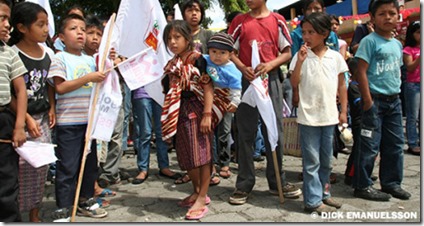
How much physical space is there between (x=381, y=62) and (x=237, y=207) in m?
1.82

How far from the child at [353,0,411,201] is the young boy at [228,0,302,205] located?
66 cm

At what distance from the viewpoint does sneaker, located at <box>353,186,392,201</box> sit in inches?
140

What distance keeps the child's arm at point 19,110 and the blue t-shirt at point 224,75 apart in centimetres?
144

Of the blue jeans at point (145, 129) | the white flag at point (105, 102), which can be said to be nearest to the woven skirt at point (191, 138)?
the white flag at point (105, 102)

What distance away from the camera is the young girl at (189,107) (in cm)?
331

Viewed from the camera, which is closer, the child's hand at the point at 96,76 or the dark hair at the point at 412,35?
the child's hand at the point at 96,76

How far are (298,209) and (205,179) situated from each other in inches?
33.2

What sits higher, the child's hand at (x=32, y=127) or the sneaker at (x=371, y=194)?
the child's hand at (x=32, y=127)

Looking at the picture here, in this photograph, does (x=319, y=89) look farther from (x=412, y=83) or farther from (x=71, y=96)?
(x=412, y=83)

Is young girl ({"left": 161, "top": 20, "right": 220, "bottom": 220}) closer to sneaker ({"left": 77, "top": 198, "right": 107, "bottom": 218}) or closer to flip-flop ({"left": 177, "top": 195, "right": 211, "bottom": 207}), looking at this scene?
flip-flop ({"left": 177, "top": 195, "right": 211, "bottom": 207})

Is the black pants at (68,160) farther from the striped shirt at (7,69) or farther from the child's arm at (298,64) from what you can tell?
the child's arm at (298,64)

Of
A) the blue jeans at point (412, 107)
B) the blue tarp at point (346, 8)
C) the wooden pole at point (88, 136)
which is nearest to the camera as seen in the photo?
the wooden pole at point (88, 136)

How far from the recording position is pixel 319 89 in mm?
3289

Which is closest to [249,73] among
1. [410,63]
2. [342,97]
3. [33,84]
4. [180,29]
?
[180,29]
